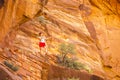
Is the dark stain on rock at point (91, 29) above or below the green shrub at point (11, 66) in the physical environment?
above

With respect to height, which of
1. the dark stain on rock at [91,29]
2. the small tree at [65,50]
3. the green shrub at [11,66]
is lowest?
the green shrub at [11,66]

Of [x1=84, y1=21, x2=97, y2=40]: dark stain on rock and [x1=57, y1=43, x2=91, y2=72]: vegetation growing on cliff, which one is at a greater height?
[x1=84, y1=21, x2=97, y2=40]: dark stain on rock

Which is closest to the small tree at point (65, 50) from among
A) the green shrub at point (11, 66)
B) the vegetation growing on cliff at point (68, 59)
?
the vegetation growing on cliff at point (68, 59)

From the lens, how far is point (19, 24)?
1931cm

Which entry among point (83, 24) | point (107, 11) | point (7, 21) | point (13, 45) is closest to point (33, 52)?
point (13, 45)

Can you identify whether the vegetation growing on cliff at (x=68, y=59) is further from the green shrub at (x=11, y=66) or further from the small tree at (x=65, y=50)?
the green shrub at (x=11, y=66)

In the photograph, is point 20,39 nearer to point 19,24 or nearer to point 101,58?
point 19,24

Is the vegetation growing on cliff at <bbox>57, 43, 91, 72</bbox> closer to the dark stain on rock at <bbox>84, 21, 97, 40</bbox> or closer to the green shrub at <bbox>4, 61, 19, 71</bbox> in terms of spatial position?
the green shrub at <bbox>4, 61, 19, 71</bbox>

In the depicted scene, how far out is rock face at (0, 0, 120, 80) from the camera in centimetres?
1755

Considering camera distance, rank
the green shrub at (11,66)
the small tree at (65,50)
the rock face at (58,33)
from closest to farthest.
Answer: the green shrub at (11,66) < the rock face at (58,33) < the small tree at (65,50)

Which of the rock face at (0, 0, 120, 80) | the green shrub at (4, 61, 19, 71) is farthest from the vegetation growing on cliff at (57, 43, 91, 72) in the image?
the green shrub at (4, 61, 19, 71)

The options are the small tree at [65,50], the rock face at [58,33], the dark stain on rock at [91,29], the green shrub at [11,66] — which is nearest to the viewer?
the green shrub at [11,66]

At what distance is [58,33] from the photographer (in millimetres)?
19219

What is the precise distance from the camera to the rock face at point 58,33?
17.5 meters
